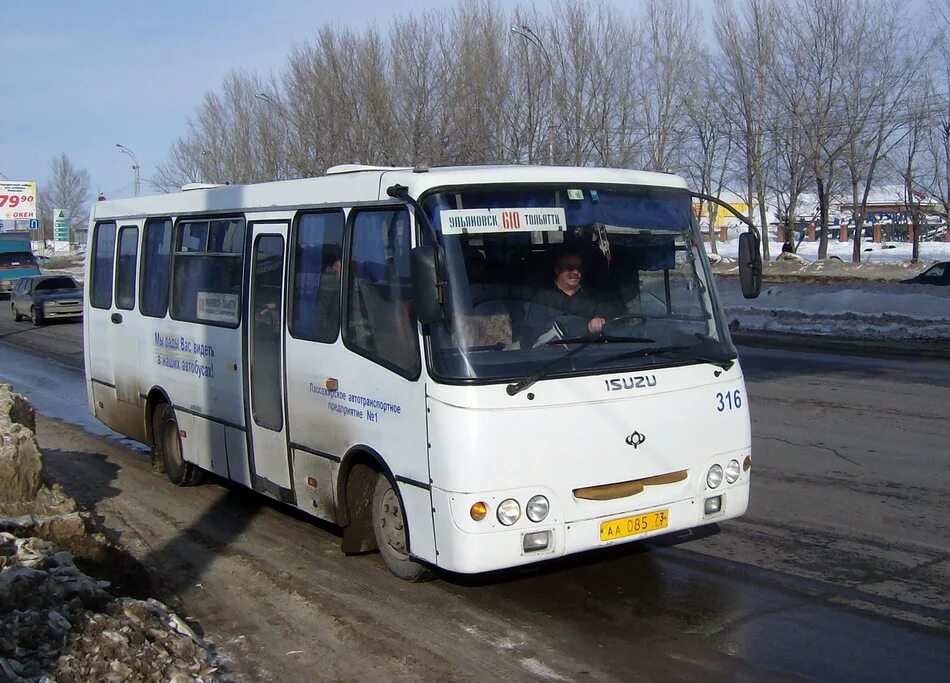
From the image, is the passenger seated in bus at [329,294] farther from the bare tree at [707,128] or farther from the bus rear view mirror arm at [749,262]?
the bare tree at [707,128]

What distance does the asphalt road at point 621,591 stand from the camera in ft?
17.8

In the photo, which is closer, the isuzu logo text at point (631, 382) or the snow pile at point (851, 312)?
the isuzu logo text at point (631, 382)

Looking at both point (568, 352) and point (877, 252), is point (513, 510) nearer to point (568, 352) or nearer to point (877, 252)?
point (568, 352)

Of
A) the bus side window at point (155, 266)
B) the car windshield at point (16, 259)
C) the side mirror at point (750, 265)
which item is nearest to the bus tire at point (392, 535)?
the side mirror at point (750, 265)

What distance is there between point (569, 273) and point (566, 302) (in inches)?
7.4

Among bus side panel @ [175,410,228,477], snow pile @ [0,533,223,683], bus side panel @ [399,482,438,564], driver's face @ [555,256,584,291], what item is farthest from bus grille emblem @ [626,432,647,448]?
bus side panel @ [175,410,228,477]

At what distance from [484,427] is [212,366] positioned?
12.2ft

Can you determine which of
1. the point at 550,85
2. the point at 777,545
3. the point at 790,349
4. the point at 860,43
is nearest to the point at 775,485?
the point at 777,545

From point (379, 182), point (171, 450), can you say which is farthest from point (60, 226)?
point (379, 182)

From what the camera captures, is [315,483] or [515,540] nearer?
[515,540]

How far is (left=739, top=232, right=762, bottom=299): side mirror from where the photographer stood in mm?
6965

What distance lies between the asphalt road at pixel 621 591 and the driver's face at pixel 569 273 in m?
1.86

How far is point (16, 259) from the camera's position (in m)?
52.4

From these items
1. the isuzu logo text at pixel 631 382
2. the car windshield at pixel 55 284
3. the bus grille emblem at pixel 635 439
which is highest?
the car windshield at pixel 55 284
